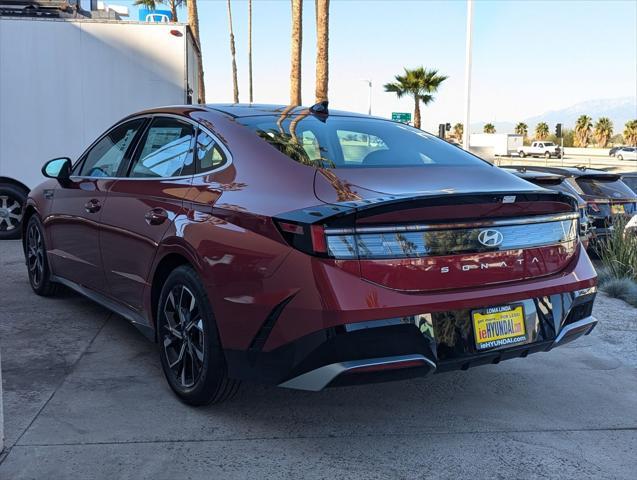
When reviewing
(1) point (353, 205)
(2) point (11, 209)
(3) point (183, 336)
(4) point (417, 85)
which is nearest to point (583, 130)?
(4) point (417, 85)

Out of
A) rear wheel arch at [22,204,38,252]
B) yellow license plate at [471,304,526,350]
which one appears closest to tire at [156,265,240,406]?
yellow license plate at [471,304,526,350]

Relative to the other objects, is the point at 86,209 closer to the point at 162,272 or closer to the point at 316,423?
the point at 162,272

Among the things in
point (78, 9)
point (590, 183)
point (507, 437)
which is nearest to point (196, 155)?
point (507, 437)

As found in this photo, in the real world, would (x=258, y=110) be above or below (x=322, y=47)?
below

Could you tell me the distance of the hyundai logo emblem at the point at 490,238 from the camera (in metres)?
3.27

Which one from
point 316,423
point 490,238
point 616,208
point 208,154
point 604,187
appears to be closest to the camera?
point 490,238

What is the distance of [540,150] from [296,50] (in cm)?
4489

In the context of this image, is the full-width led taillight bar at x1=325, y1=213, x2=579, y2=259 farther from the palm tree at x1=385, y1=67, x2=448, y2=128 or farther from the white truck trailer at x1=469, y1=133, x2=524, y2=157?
the white truck trailer at x1=469, y1=133, x2=524, y2=157

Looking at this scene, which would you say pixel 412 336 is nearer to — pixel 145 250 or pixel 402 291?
pixel 402 291

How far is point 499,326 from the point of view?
335 centimetres

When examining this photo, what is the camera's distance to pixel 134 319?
14.5 feet

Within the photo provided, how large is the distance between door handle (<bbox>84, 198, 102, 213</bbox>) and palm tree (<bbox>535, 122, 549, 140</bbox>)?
82.7 m

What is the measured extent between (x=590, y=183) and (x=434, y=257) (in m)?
7.32

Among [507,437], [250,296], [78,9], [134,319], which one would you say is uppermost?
[78,9]
